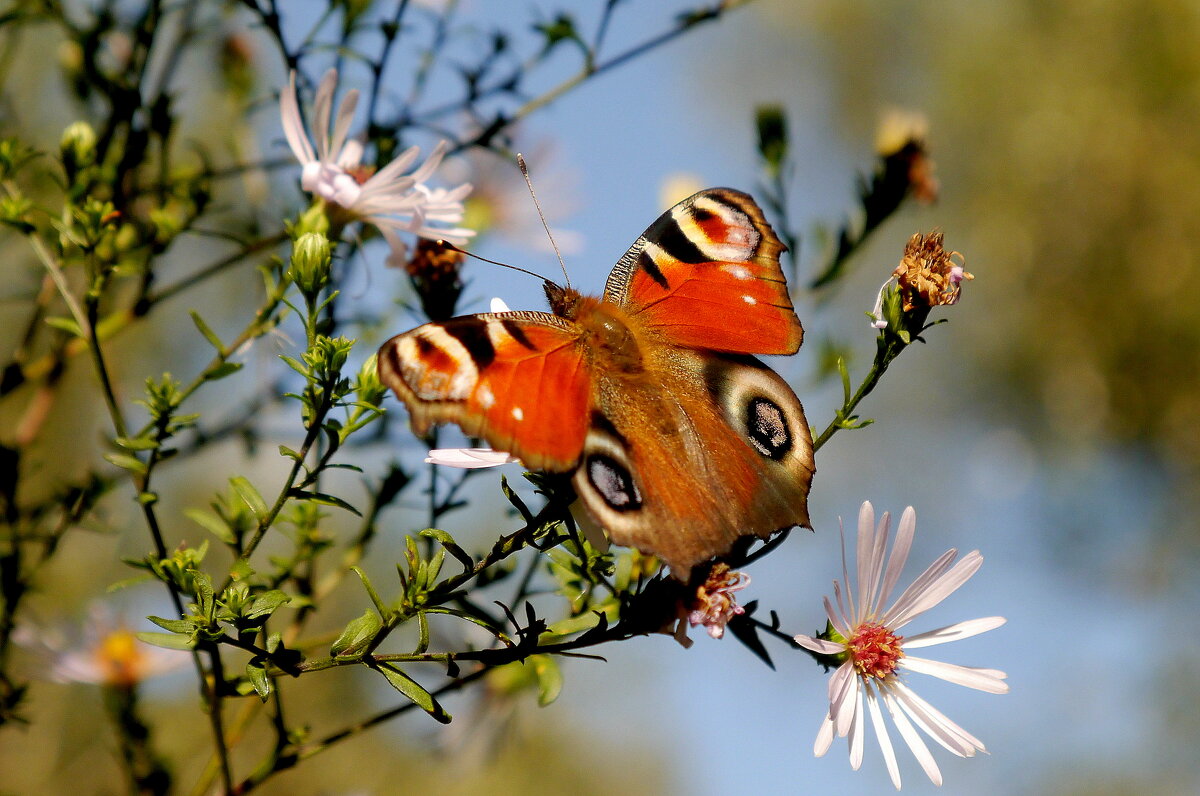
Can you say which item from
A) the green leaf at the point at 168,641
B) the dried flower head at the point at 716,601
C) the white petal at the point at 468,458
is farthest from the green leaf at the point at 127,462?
the dried flower head at the point at 716,601

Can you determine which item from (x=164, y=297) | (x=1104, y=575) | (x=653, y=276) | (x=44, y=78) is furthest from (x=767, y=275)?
(x=1104, y=575)

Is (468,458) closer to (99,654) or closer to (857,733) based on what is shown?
(857,733)

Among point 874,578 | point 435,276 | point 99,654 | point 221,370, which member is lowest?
point 99,654

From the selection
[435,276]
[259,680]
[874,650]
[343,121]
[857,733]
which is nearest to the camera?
[259,680]

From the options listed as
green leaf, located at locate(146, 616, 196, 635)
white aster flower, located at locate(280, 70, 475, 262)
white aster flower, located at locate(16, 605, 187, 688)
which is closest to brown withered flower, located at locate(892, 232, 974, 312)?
white aster flower, located at locate(280, 70, 475, 262)

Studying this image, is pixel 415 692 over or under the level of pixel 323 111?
under

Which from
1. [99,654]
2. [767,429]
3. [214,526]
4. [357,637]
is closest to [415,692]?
[357,637]
